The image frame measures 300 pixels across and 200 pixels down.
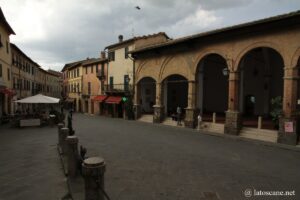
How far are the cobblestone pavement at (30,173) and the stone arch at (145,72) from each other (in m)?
12.9

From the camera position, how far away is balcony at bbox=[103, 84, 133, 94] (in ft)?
85.7

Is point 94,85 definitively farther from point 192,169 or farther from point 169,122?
point 192,169

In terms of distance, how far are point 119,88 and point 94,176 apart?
24493 millimetres

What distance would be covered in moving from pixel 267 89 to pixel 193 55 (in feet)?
26.1

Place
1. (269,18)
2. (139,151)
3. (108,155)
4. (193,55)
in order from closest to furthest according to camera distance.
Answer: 1. (108,155)
2. (139,151)
3. (269,18)
4. (193,55)

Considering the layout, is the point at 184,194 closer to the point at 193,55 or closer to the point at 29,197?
the point at 29,197

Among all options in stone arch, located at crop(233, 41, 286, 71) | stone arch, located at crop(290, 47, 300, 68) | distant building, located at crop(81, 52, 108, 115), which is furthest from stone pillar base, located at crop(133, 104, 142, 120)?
stone arch, located at crop(290, 47, 300, 68)

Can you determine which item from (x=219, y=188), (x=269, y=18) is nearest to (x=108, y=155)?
(x=219, y=188)

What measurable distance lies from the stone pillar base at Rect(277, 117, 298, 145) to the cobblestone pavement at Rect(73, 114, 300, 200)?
144cm

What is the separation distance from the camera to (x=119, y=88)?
2844cm

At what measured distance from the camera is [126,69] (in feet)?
87.9

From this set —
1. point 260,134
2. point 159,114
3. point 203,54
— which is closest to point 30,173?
point 260,134

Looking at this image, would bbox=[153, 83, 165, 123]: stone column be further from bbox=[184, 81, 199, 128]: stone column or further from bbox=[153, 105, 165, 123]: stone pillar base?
bbox=[184, 81, 199, 128]: stone column

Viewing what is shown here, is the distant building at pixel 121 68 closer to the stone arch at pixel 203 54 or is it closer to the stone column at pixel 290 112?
the stone arch at pixel 203 54
